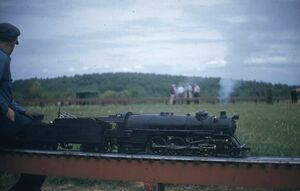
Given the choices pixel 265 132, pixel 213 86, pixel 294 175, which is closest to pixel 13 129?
pixel 294 175

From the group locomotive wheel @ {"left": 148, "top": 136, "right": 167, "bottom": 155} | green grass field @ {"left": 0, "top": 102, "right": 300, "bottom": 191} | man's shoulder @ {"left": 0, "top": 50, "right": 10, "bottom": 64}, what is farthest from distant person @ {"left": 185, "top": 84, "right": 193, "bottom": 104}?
man's shoulder @ {"left": 0, "top": 50, "right": 10, "bottom": 64}

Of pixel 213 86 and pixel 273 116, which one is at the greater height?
pixel 213 86

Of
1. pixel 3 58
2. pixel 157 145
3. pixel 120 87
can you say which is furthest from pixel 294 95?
pixel 120 87

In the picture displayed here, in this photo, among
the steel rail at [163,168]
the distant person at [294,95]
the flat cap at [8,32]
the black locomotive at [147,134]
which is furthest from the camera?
the distant person at [294,95]

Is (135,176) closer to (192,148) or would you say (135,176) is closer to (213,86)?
(192,148)

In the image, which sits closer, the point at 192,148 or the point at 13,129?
the point at 13,129

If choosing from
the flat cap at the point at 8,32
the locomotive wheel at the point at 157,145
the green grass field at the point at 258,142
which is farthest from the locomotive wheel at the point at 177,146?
the flat cap at the point at 8,32

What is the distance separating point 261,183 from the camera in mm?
6719

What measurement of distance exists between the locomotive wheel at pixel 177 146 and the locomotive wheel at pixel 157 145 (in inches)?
6.7

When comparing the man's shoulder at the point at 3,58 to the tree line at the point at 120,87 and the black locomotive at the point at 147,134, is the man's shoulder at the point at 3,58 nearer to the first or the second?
the black locomotive at the point at 147,134

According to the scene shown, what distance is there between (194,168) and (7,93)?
3569 mm

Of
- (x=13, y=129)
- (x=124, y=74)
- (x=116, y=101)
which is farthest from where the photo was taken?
(x=124, y=74)

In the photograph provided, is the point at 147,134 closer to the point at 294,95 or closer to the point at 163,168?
the point at 163,168

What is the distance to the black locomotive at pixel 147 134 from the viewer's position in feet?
27.1
